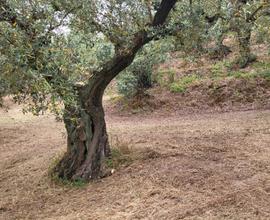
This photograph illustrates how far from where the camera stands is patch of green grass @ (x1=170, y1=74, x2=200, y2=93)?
657 inches

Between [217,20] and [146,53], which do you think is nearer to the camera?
[217,20]

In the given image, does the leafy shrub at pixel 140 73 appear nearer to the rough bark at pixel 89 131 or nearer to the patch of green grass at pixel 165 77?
the patch of green grass at pixel 165 77

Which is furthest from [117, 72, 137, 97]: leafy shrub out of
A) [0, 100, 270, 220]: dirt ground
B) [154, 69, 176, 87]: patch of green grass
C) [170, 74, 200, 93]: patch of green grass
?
[0, 100, 270, 220]: dirt ground

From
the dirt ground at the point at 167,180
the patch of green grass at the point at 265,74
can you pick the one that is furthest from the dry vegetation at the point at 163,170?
the patch of green grass at the point at 265,74

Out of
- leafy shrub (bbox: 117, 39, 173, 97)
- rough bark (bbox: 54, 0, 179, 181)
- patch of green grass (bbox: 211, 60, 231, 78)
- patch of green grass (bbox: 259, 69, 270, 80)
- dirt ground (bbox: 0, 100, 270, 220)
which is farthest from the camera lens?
patch of green grass (bbox: 211, 60, 231, 78)

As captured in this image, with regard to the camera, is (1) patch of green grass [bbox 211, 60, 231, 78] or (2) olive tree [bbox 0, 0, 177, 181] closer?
(2) olive tree [bbox 0, 0, 177, 181]

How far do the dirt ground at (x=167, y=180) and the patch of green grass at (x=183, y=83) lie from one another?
15.3 feet

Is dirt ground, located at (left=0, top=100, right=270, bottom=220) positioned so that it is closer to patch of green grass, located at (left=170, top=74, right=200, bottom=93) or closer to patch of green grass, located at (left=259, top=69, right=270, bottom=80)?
patch of green grass, located at (left=259, top=69, right=270, bottom=80)

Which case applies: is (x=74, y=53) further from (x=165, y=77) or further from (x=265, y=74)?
(x=165, y=77)

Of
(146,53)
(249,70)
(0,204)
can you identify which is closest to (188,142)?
(0,204)

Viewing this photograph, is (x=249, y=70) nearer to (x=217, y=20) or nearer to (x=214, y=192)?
(x=217, y=20)

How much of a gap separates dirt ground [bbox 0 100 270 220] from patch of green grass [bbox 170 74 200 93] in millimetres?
4655

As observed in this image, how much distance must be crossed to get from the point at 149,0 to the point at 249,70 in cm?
1020

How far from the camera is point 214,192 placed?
6.69 m
